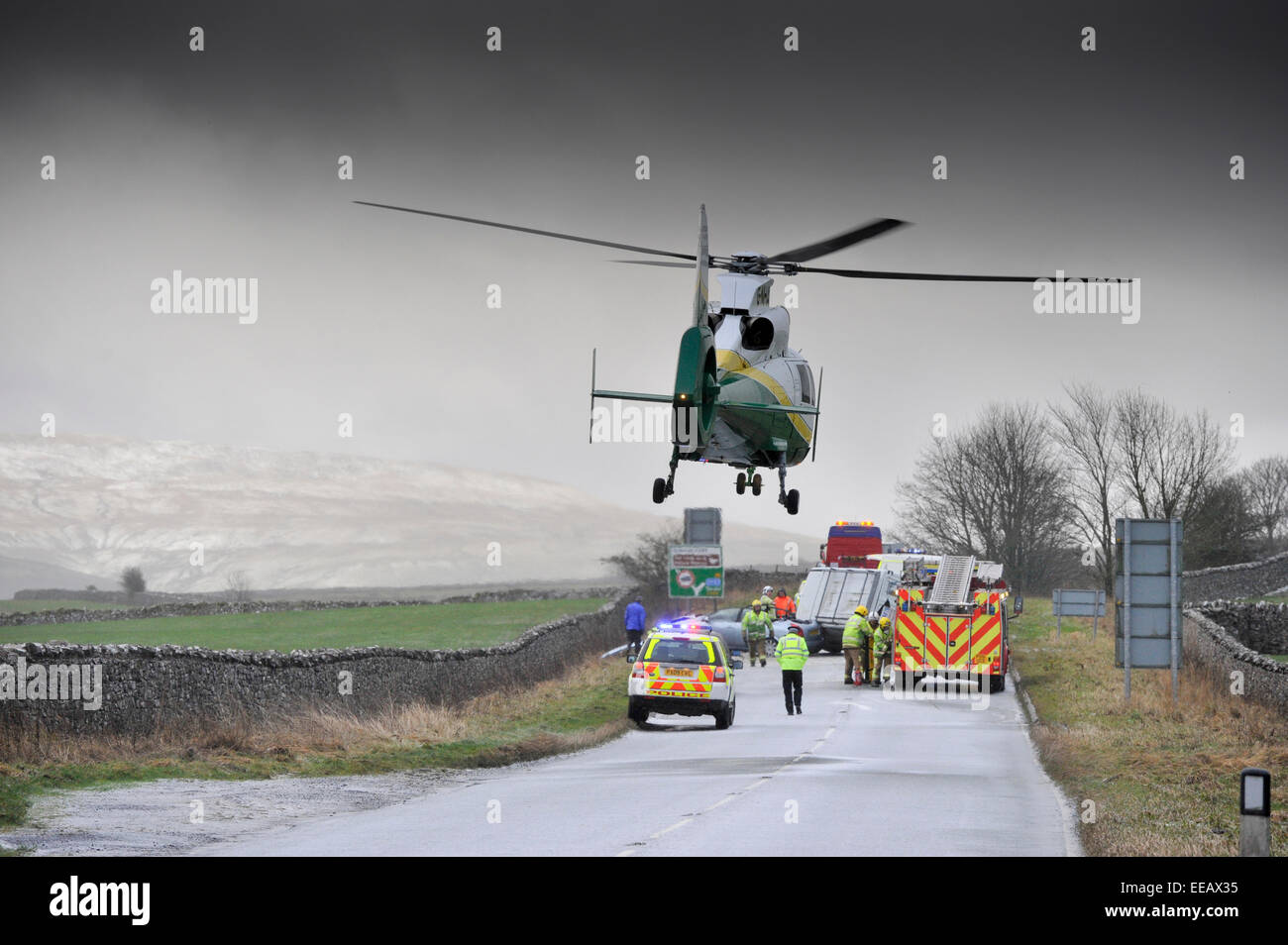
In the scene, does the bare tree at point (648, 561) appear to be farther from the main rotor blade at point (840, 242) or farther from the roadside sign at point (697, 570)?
the main rotor blade at point (840, 242)

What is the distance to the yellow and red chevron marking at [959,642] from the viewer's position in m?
39.4

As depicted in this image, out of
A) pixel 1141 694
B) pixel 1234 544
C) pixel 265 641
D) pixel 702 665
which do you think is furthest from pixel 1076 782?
pixel 1234 544

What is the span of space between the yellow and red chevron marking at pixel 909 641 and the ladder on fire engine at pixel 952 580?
2.49ft

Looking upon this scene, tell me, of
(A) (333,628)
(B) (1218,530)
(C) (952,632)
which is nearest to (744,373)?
(C) (952,632)

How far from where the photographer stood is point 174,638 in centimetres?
5878

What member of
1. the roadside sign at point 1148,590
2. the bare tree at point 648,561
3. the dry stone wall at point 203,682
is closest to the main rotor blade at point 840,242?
the dry stone wall at point 203,682

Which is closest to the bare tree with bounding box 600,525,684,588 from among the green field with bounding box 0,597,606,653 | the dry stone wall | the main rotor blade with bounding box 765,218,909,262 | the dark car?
the green field with bounding box 0,597,606,653

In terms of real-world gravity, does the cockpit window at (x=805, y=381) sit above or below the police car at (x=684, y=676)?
above

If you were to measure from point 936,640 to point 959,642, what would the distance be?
1.80ft

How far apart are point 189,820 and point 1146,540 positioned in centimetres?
1755

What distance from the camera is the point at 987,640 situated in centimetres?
3956

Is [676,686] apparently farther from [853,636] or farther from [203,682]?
[853,636]

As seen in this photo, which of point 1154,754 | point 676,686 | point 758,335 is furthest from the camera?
point 676,686
